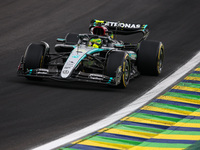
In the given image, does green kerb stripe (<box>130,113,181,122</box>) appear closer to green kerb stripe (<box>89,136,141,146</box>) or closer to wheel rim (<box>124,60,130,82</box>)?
green kerb stripe (<box>89,136,141,146</box>)

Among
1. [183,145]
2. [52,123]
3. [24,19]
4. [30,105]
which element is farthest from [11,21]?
[183,145]

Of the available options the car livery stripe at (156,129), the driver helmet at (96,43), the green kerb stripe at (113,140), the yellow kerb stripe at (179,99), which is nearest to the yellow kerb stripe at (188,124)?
the car livery stripe at (156,129)

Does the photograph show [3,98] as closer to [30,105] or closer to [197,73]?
[30,105]

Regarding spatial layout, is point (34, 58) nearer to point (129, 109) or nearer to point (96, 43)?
point (96, 43)

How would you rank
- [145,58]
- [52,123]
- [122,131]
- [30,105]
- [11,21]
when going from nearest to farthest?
[122,131] → [52,123] → [30,105] → [145,58] → [11,21]

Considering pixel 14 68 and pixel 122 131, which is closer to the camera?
pixel 122 131

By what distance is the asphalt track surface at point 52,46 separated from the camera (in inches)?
384

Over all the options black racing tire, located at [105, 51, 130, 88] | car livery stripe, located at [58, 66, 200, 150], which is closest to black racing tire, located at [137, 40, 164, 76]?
black racing tire, located at [105, 51, 130, 88]

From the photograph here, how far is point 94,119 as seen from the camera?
402 inches

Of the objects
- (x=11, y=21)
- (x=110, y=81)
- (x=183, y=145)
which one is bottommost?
(x=183, y=145)

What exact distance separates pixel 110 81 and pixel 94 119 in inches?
92.1

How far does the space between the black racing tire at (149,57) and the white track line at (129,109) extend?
0.56 m

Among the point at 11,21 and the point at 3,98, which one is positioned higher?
the point at 11,21

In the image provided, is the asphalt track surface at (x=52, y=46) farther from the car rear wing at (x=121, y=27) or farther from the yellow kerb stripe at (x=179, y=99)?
the car rear wing at (x=121, y=27)
